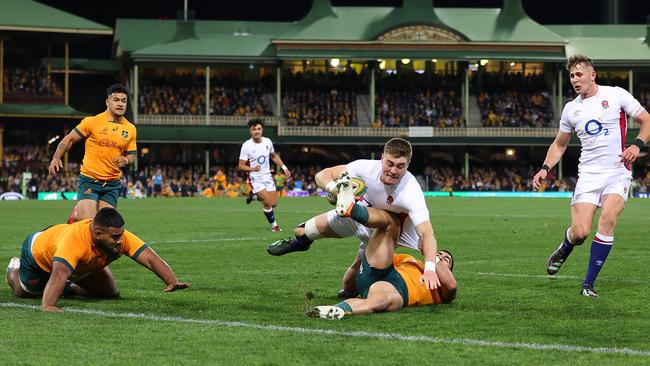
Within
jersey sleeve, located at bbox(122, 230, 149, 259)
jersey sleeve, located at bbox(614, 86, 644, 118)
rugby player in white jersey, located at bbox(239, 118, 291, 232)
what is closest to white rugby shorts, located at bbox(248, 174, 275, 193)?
rugby player in white jersey, located at bbox(239, 118, 291, 232)

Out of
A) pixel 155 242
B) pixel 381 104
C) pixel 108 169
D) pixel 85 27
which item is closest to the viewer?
pixel 108 169

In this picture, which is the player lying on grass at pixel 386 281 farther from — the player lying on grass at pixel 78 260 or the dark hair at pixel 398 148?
the player lying on grass at pixel 78 260

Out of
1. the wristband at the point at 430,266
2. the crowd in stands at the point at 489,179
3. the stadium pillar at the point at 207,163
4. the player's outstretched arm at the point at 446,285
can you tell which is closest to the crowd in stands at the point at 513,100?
the crowd in stands at the point at 489,179

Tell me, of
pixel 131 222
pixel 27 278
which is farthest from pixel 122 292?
pixel 131 222

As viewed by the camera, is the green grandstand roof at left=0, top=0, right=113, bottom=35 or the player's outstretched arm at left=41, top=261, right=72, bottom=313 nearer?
the player's outstretched arm at left=41, top=261, right=72, bottom=313

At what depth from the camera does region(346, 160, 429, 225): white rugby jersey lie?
9305mm

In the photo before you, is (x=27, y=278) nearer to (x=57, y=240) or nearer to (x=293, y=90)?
(x=57, y=240)

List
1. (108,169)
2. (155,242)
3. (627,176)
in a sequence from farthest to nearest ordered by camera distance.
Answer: (155,242) < (108,169) < (627,176)

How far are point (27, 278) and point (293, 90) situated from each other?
188 ft

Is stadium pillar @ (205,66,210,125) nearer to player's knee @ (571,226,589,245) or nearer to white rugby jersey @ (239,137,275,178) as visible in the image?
white rugby jersey @ (239,137,275,178)

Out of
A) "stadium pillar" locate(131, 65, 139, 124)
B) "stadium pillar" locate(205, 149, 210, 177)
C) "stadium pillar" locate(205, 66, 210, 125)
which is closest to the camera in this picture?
"stadium pillar" locate(205, 149, 210, 177)

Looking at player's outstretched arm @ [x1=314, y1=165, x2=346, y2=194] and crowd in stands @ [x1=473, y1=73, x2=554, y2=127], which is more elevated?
crowd in stands @ [x1=473, y1=73, x2=554, y2=127]

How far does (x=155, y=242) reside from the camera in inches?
768

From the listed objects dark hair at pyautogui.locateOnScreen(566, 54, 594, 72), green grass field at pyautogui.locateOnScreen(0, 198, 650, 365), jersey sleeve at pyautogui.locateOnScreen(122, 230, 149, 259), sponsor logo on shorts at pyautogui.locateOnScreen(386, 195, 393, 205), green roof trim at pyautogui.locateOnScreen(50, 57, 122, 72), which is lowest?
green grass field at pyautogui.locateOnScreen(0, 198, 650, 365)
